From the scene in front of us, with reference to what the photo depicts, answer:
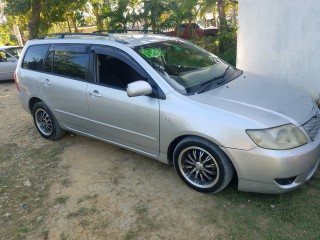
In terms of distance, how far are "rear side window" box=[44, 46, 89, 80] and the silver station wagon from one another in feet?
0.04

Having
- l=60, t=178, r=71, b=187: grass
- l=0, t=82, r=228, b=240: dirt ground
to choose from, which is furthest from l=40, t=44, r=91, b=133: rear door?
l=60, t=178, r=71, b=187: grass

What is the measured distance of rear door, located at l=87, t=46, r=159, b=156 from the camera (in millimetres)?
3387

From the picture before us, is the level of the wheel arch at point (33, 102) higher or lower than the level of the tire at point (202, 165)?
higher

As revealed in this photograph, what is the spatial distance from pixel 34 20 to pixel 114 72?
1065 cm

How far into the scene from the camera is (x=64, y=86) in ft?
13.8

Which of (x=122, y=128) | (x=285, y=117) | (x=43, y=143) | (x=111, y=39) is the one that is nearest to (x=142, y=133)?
(x=122, y=128)

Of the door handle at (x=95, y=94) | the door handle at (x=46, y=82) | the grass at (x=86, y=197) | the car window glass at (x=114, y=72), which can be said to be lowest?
the grass at (x=86, y=197)

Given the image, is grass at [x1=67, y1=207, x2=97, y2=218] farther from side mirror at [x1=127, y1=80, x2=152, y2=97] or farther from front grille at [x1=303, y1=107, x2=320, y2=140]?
front grille at [x1=303, y1=107, x2=320, y2=140]

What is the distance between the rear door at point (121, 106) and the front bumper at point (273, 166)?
0.94m

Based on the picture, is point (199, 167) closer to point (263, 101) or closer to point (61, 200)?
point (263, 101)

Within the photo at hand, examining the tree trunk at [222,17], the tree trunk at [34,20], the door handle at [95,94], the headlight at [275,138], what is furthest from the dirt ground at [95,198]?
the tree trunk at [34,20]

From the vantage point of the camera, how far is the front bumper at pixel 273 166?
2.70m

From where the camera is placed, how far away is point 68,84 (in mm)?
4137

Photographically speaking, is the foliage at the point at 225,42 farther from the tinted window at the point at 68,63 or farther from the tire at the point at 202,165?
the tire at the point at 202,165
